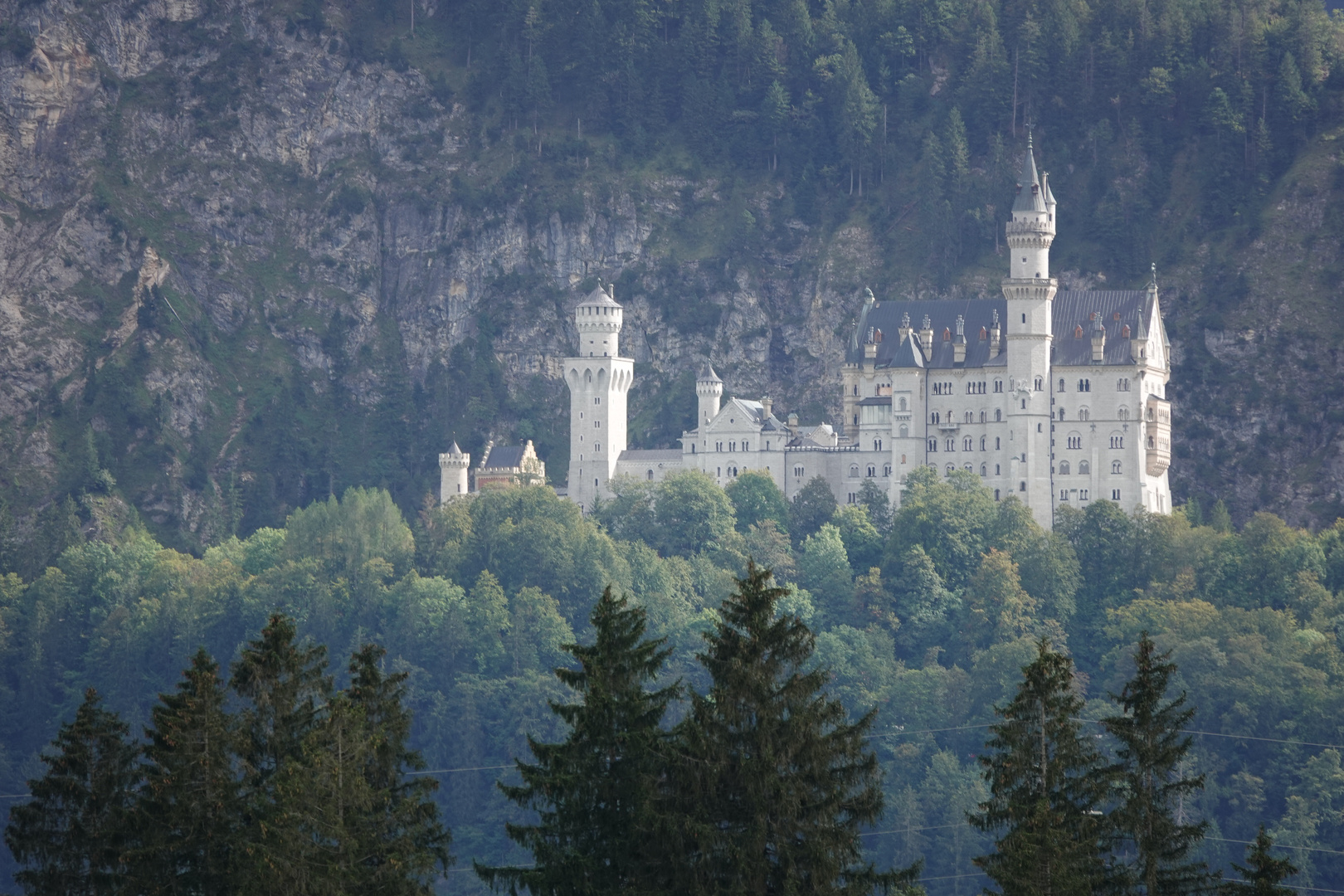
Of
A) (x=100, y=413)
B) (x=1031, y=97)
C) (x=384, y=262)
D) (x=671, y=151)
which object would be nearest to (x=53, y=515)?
(x=100, y=413)

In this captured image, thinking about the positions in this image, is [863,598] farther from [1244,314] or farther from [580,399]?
[1244,314]

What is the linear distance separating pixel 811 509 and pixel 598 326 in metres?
17.9

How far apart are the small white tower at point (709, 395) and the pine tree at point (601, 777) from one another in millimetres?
97596

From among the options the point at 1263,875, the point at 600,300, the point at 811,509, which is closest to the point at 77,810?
the point at 1263,875

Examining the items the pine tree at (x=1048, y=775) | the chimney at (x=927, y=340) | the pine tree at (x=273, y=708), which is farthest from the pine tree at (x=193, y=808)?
the chimney at (x=927, y=340)

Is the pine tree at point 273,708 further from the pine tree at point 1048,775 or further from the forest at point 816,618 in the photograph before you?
the forest at point 816,618

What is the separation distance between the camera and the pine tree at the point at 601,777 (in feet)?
174

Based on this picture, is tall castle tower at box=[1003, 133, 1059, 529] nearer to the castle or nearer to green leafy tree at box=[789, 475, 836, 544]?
the castle

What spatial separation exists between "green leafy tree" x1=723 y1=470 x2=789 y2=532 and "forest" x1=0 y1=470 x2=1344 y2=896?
173 millimetres

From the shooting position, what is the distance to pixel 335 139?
632 ft

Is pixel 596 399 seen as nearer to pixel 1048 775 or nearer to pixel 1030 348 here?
pixel 1030 348

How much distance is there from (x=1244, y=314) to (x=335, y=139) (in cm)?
7001

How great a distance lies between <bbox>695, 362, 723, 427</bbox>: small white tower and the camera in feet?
501

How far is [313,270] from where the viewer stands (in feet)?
617
